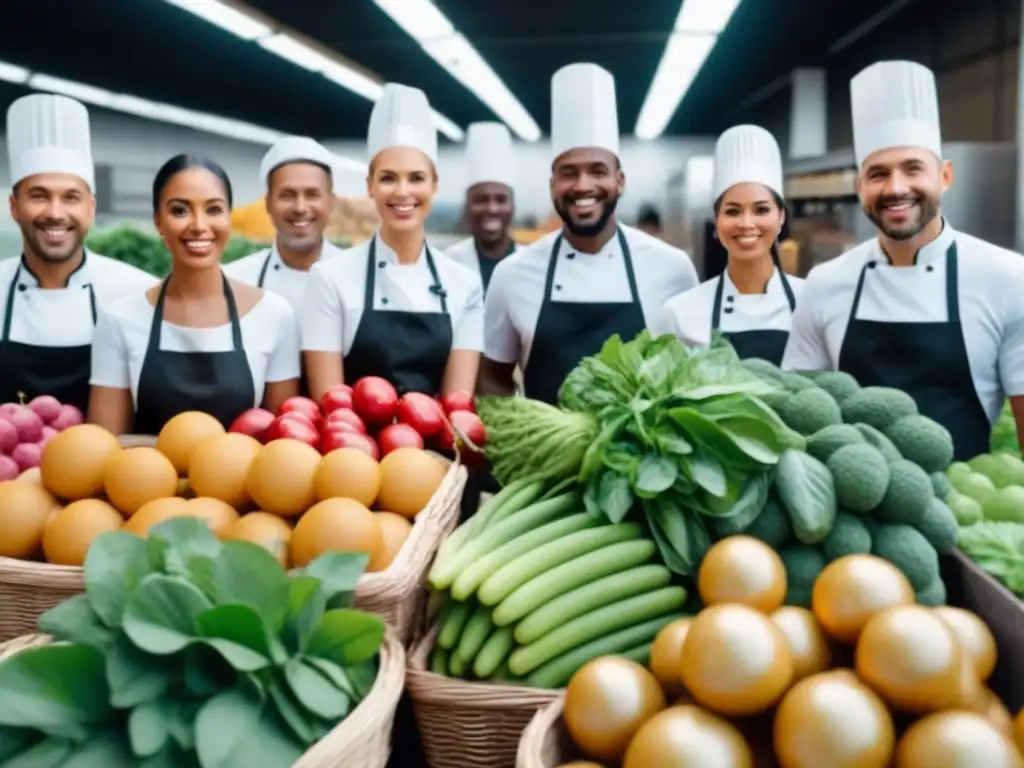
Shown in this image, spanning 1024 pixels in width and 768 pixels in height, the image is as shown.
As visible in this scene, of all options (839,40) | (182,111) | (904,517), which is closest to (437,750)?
(904,517)

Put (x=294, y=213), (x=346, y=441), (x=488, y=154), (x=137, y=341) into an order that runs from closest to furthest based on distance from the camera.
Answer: (x=346, y=441), (x=137, y=341), (x=294, y=213), (x=488, y=154)

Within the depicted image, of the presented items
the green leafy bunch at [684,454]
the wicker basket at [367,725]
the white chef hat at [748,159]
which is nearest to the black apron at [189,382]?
the wicker basket at [367,725]

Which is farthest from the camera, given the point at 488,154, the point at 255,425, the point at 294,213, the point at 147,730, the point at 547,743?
the point at 488,154

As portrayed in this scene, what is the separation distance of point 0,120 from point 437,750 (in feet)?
51.0

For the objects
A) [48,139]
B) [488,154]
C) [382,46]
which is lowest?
[48,139]

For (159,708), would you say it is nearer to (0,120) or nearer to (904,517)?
(904,517)

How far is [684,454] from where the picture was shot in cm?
127

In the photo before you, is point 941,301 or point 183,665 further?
point 941,301

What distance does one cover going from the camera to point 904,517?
1262 millimetres

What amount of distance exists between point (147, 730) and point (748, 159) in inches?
91.4

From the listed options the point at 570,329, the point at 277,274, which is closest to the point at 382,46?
the point at 277,274

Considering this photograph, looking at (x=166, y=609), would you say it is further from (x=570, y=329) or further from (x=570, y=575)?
(x=570, y=329)

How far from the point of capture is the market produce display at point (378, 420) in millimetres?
1729

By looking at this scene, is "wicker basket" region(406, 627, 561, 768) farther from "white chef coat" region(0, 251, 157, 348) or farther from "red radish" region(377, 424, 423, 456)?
"white chef coat" region(0, 251, 157, 348)
